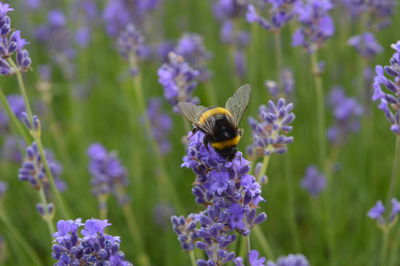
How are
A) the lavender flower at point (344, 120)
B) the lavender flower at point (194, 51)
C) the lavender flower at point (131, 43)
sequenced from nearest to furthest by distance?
the lavender flower at point (131, 43) → the lavender flower at point (194, 51) → the lavender flower at point (344, 120)

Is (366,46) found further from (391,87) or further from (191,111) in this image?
(191,111)

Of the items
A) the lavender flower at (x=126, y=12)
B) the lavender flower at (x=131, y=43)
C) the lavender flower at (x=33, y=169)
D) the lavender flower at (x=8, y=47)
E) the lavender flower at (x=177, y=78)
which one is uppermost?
the lavender flower at (x=126, y=12)

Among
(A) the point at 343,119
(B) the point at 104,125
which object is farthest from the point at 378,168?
(B) the point at 104,125

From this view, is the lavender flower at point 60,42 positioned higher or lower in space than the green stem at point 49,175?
higher

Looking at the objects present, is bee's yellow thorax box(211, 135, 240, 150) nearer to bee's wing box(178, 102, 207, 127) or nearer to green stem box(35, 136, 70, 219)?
bee's wing box(178, 102, 207, 127)

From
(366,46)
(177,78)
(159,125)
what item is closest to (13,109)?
(159,125)

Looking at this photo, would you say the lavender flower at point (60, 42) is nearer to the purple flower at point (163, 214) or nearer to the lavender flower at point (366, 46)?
the purple flower at point (163, 214)

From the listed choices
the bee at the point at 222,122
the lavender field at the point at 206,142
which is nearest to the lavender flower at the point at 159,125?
the lavender field at the point at 206,142

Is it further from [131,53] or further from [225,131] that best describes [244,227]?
[131,53]
